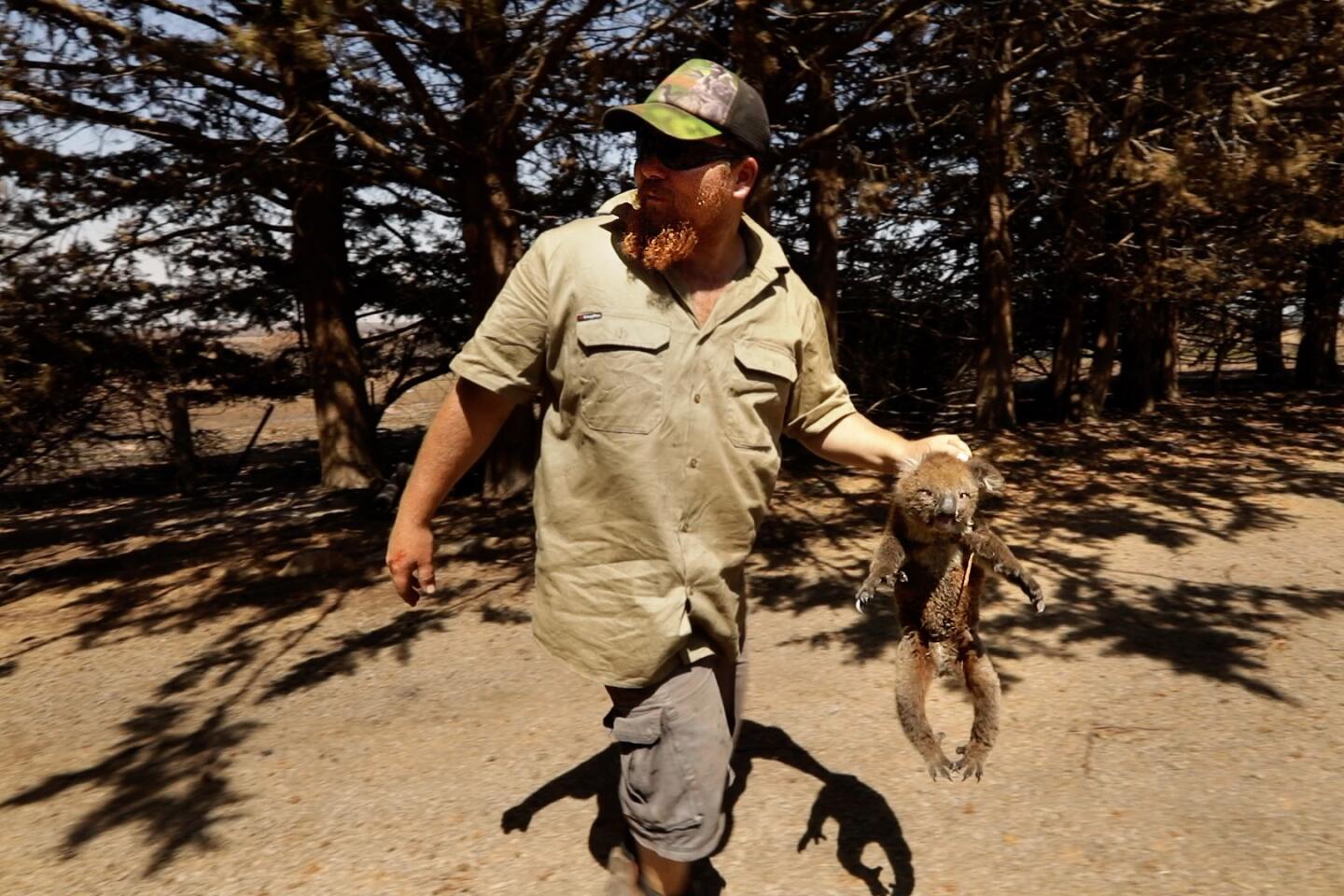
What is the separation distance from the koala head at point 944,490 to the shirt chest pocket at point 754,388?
384mm

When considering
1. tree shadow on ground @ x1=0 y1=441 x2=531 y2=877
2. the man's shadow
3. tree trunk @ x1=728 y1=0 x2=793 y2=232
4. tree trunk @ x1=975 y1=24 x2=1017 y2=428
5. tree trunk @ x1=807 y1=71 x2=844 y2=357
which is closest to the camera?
the man's shadow

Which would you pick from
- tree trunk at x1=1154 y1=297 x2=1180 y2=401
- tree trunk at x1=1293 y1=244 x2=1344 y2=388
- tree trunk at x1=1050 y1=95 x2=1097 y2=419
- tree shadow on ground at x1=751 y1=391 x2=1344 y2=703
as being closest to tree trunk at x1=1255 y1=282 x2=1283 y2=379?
tree trunk at x1=1293 y1=244 x2=1344 y2=388

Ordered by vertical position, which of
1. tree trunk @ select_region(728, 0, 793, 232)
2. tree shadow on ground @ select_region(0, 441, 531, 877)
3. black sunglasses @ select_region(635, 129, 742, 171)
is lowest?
tree shadow on ground @ select_region(0, 441, 531, 877)

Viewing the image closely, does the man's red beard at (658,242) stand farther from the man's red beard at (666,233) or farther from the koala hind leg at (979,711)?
the koala hind leg at (979,711)

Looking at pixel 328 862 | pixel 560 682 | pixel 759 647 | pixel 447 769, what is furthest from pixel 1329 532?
pixel 328 862

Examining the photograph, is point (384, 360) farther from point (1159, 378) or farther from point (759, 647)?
point (1159, 378)

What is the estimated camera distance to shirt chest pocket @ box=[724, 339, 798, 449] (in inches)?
96.7

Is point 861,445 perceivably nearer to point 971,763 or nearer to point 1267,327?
point 971,763

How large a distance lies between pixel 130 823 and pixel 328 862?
920mm

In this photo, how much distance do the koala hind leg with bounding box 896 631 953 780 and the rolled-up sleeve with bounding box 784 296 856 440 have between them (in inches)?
25.2

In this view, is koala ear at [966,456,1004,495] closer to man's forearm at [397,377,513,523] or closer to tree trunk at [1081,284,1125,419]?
man's forearm at [397,377,513,523]

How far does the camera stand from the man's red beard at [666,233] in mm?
2387

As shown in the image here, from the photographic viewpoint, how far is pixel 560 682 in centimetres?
490

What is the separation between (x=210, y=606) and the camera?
6.52 m
